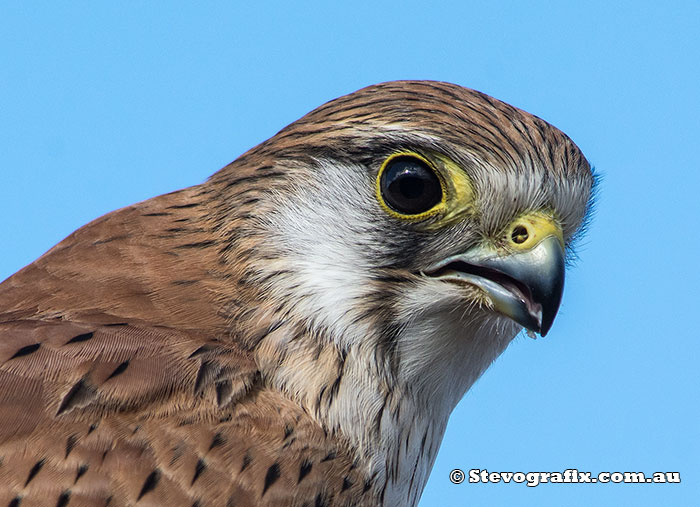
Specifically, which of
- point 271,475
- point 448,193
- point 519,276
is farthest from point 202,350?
point 519,276

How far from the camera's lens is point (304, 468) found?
418cm

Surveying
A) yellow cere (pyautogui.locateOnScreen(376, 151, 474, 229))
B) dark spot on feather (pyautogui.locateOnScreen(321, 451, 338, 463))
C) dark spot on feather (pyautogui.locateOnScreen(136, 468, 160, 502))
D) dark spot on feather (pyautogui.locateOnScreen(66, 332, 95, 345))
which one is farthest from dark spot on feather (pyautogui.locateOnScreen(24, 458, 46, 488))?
yellow cere (pyautogui.locateOnScreen(376, 151, 474, 229))

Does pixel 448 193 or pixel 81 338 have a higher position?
pixel 448 193

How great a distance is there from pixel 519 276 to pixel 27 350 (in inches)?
81.2

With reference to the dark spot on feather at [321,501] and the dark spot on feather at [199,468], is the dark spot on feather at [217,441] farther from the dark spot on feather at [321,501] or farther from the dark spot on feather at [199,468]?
the dark spot on feather at [321,501]

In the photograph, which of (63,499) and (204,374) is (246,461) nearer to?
(204,374)

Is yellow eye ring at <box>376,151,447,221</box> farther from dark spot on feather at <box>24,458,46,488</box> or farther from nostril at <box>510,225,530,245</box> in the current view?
dark spot on feather at <box>24,458,46,488</box>

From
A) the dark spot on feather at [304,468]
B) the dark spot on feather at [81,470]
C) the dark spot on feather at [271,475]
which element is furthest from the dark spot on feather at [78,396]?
the dark spot on feather at [304,468]

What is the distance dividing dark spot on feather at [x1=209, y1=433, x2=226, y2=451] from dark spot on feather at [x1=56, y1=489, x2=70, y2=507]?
1.83ft

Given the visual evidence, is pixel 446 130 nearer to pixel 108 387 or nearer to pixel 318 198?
pixel 318 198

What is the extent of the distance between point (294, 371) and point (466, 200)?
1.06 metres

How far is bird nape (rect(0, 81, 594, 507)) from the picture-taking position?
13.5 feet

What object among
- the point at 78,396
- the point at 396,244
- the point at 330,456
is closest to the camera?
the point at 78,396

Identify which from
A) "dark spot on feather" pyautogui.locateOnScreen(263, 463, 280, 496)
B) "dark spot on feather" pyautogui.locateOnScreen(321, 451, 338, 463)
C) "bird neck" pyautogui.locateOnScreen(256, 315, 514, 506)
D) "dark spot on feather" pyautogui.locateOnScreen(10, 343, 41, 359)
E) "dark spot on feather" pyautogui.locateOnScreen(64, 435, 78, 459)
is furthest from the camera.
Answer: "bird neck" pyautogui.locateOnScreen(256, 315, 514, 506)
